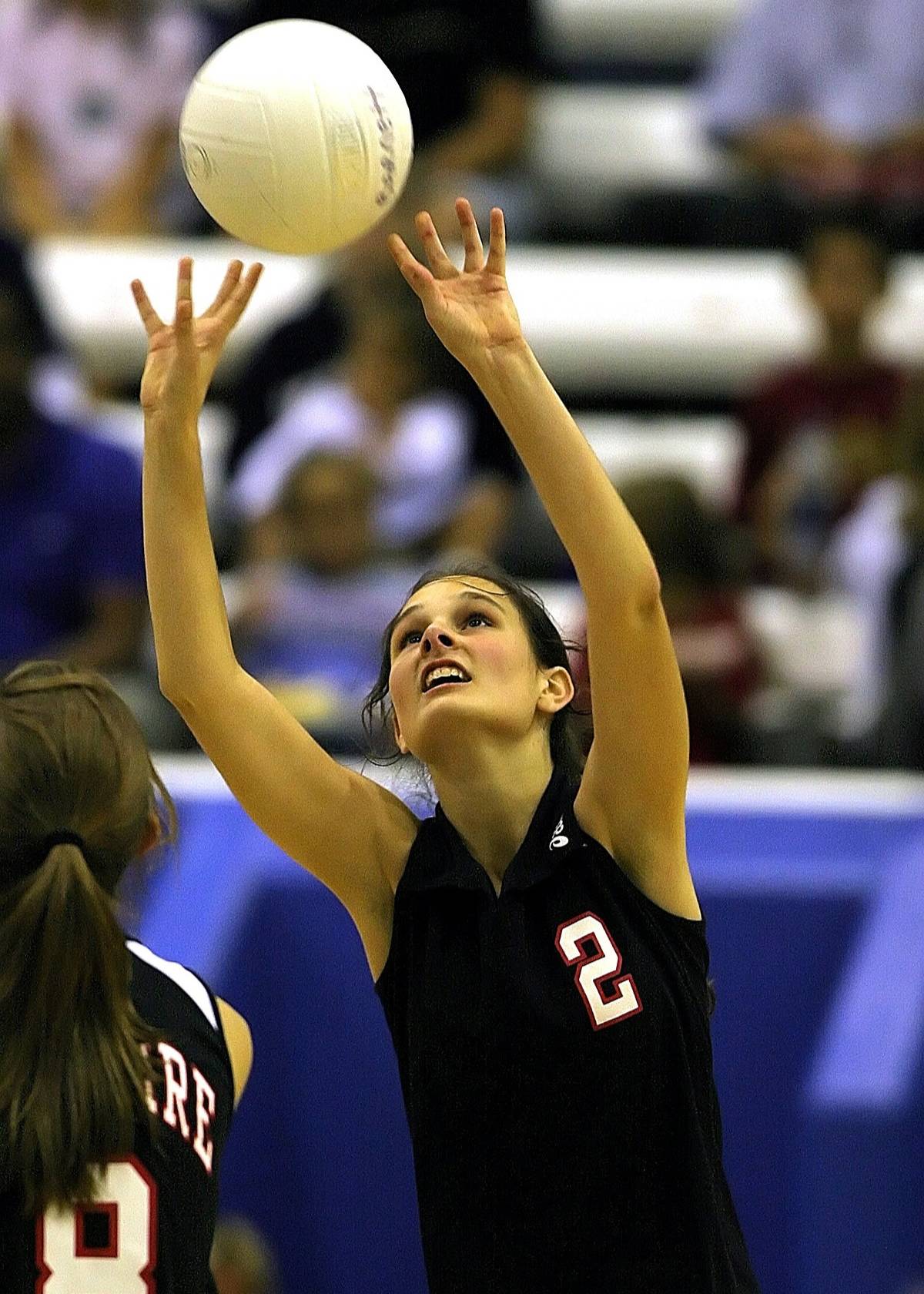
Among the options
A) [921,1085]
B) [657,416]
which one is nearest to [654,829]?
[921,1085]

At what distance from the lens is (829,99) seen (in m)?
7.40

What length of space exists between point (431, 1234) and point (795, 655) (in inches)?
131

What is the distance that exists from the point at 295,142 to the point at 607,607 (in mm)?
828

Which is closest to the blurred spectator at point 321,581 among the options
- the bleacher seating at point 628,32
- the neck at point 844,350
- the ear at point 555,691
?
the neck at point 844,350

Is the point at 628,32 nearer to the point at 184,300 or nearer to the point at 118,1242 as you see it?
the point at 184,300

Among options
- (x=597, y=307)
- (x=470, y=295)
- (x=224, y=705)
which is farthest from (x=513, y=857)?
(x=597, y=307)

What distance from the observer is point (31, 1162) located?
2.56 m

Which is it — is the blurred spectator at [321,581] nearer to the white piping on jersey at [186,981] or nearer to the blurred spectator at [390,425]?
the blurred spectator at [390,425]

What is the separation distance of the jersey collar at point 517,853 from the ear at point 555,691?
105 millimetres

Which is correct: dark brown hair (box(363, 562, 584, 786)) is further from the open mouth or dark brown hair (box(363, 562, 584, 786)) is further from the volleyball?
the volleyball

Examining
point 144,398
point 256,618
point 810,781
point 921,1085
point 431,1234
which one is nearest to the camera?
point 431,1234

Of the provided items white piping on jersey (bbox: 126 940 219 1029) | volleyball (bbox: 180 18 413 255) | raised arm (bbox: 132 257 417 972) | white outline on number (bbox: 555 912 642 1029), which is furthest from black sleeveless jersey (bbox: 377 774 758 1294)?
volleyball (bbox: 180 18 413 255)

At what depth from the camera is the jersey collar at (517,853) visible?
2824 millimetres

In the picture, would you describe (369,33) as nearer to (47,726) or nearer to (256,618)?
(256,618)
